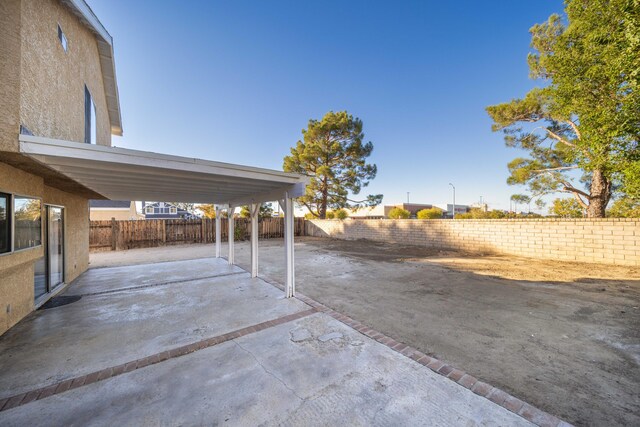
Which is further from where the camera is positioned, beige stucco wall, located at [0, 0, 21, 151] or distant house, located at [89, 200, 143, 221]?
distant house, located at [89, 200, 143, 221]

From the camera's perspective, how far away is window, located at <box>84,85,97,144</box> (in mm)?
5816

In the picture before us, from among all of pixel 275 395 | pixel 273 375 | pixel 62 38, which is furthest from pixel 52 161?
pixel 275 395

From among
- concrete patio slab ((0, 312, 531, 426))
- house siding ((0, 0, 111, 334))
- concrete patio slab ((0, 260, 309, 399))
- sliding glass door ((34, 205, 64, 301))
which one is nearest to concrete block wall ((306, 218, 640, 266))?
concrete patio slab ((0, 312, 531, 426))

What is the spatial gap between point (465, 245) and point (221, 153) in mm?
15357

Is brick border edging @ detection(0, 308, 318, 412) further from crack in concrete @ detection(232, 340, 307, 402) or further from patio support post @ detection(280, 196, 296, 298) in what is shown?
patio support post @ detection(280, 196, 296, 298)

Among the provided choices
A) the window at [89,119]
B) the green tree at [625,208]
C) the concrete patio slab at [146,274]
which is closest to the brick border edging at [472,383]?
the concrete patio slab at [146,274]

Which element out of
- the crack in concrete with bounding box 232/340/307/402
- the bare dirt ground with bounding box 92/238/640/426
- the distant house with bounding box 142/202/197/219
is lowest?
the bare dirt ground with bounding box 92/238/640/426

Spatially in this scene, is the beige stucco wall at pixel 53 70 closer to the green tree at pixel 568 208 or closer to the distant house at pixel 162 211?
the green tree at pixel 568 208

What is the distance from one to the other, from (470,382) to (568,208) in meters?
14.4

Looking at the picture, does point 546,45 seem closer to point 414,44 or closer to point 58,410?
point 414,44

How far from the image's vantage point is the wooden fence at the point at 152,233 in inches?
498

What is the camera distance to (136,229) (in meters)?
13.5

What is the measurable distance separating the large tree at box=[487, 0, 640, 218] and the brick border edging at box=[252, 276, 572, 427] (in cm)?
730

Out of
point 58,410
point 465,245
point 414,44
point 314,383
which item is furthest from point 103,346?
point 414,44
